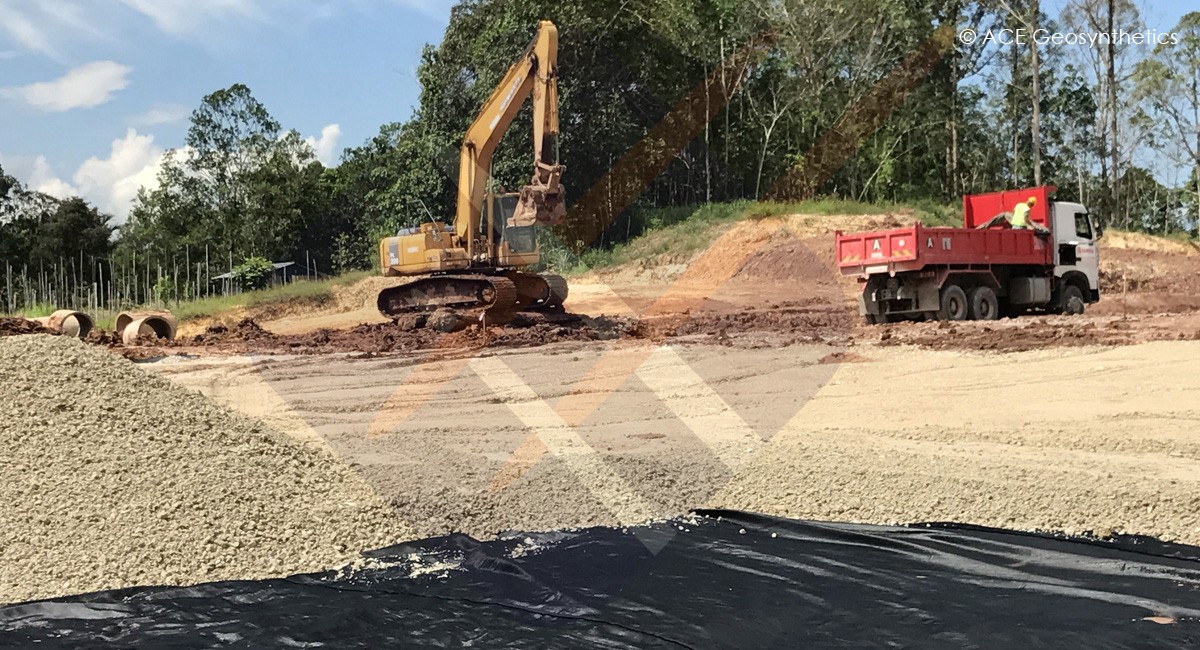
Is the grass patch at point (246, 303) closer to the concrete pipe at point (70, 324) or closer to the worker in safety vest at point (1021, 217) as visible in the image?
the concrete pipe at point (70, 324)

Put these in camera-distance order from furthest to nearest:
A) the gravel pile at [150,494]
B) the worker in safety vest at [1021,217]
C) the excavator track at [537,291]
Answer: the excavator track at [537,291] < the worker in safety vest at [1021,217] < the gravel pile at [150,494]

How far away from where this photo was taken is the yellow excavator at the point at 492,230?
16.8m

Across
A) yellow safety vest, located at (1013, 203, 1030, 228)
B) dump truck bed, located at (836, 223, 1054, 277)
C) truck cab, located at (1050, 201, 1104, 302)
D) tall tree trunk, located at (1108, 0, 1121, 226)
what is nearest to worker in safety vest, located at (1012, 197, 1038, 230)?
yellow safety vest, located at (1013, 203, 1030, 228)

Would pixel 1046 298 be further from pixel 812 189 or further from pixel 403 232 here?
Result: pixel 812 189

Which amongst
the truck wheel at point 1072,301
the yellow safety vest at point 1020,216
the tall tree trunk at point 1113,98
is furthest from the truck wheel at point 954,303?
the tall tree trunk at point 1113,98

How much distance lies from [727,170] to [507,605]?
1335 inches

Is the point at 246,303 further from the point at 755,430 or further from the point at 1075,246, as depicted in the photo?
the point at 755,430

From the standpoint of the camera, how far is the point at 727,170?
37094 millimetres

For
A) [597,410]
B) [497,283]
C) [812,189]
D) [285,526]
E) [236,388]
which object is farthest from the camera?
[812,189]

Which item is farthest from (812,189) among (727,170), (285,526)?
(285,526)

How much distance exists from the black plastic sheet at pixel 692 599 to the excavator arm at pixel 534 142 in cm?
1177

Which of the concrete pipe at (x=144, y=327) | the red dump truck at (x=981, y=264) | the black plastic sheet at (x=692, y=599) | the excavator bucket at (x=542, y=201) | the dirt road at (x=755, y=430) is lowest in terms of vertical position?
the black plastic sheet at (x=692, y=599)

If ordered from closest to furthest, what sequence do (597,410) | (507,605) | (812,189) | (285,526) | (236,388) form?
(507,605), (285,526), (597,410), (236,388), (812,189)

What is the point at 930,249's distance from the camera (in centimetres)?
1527
